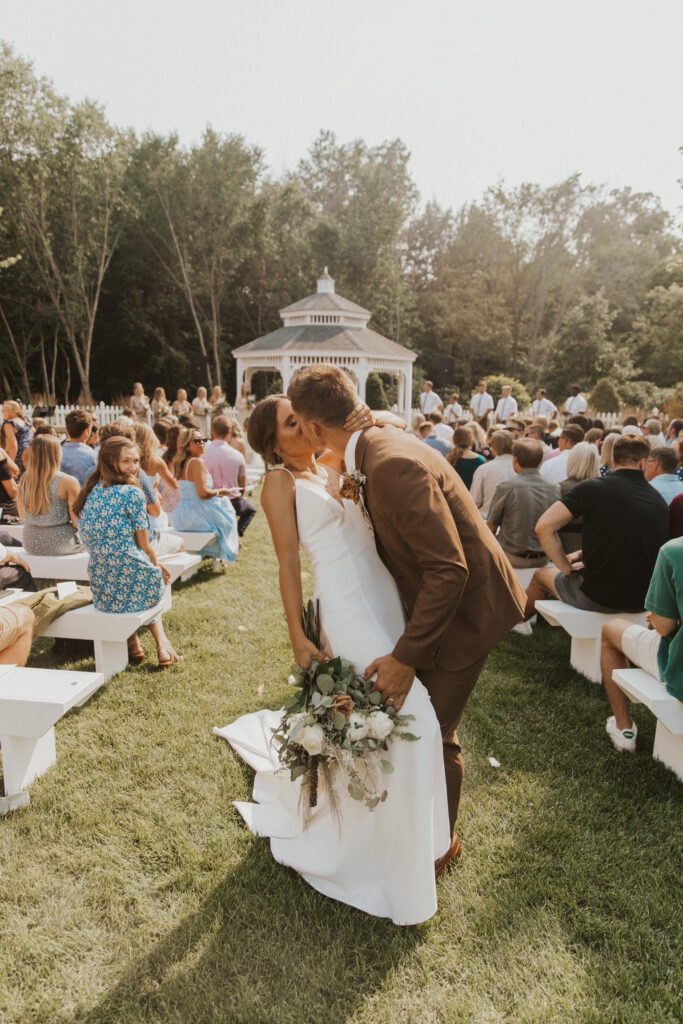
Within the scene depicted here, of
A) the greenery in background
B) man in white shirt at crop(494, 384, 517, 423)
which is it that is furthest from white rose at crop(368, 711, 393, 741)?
the greenery in background

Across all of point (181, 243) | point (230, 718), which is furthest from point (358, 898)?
point (181, 243)

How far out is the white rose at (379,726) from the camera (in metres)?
2.38

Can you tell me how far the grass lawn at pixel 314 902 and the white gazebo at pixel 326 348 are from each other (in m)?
18.7

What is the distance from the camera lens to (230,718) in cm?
438

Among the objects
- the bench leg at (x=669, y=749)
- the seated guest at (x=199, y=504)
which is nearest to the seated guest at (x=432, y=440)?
the seated guest at (x=199, y=504)

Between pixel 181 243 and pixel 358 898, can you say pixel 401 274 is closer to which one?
pixel 181 243

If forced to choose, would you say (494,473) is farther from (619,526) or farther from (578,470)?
(619,526)

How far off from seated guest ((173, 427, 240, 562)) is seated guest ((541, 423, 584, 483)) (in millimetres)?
3756

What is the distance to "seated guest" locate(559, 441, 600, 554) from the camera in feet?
18.4

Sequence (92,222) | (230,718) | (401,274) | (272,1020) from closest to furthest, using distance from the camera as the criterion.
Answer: (272,1020) < (230,718) < (92,222) < (401,274)

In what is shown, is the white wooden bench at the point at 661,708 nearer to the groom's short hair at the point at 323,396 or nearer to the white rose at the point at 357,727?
the white rose at the point at 357,727

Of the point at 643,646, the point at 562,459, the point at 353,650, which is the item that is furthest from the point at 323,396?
the point at 562,459

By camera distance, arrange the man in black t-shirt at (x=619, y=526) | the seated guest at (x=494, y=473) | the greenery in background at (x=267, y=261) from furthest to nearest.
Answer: the greenery in background at (x=267, y=261), the seated guest at (x=494, y=473), the man in black t-shirt at (x=619, y=526)

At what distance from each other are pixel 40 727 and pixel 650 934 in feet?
9.83
